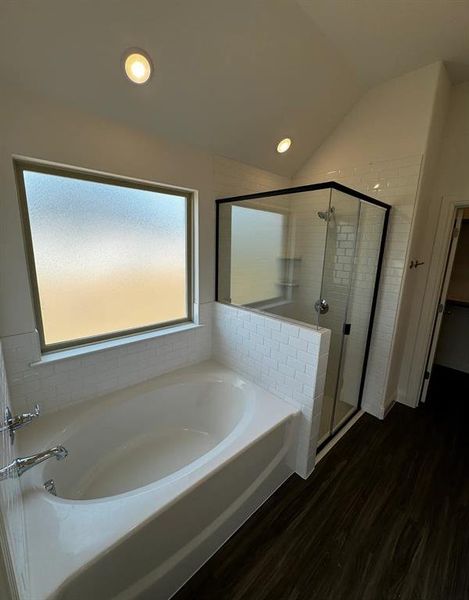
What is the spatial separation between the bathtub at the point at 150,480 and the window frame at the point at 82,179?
1.37 feet

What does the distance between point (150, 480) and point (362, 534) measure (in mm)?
1302

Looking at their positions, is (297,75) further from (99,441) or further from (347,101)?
(99,441)

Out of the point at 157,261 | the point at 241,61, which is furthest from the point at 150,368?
the point at 241,61

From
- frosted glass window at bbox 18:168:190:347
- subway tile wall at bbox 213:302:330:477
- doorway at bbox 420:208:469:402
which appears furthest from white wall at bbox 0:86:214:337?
doorway at bbox 420:208:469:402

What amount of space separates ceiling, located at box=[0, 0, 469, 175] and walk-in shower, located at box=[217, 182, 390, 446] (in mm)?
645

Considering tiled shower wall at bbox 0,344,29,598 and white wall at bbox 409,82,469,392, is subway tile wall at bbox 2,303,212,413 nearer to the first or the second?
tiled shower wall at bbox 0,344,29,598

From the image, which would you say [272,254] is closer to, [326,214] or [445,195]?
[326,214]

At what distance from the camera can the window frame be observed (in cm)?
147

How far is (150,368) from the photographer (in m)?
2.08

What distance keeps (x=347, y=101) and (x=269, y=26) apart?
42.2 inches

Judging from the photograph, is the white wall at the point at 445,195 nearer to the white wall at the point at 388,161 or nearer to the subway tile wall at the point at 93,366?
the white wall at the point at 388,161

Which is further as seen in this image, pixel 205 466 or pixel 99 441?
pixel 99 441

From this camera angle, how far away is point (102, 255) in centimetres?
180

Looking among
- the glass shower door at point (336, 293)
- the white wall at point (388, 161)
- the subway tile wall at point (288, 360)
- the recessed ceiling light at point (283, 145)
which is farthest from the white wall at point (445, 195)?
the subway tile wall at point (288, 360)
